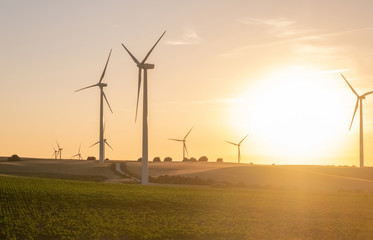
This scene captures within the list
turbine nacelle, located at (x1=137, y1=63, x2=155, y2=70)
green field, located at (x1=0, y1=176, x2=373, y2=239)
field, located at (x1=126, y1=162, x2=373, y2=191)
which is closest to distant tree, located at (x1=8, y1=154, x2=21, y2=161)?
field, located at (x1=126, y1=162, x2=373, y2=191)

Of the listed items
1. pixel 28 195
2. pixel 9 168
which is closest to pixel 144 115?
pixel 28 195

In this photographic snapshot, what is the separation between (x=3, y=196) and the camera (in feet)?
180

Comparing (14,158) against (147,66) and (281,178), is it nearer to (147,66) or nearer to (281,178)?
(281,178)

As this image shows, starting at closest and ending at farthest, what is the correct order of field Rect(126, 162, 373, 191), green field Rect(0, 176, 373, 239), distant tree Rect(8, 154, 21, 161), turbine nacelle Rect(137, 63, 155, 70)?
green field Rect(0, 176, 373, 239)
turbine nacelle Rect(137, 63, 155, 70)
field Rect(126, 162, 373, 191)
distant tree Rect(8, 154, 21, 161)

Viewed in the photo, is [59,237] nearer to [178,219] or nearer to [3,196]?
[178,219]

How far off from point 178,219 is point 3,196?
721 inches

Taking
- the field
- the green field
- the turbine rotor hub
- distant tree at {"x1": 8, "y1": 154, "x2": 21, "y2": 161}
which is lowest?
the green field

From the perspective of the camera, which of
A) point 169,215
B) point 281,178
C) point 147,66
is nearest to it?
point 169,215

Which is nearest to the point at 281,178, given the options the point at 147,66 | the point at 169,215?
the point at 147,66

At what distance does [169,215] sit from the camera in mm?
49188

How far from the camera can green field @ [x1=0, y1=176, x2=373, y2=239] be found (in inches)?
1684

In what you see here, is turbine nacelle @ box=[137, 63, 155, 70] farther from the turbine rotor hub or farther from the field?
the field

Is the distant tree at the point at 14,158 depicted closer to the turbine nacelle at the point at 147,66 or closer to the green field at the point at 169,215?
the turbine nacelle at the point at 147,66

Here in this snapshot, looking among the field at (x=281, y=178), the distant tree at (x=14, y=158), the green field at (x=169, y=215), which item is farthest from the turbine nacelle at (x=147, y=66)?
the distant tree at (x=14, y=158)
